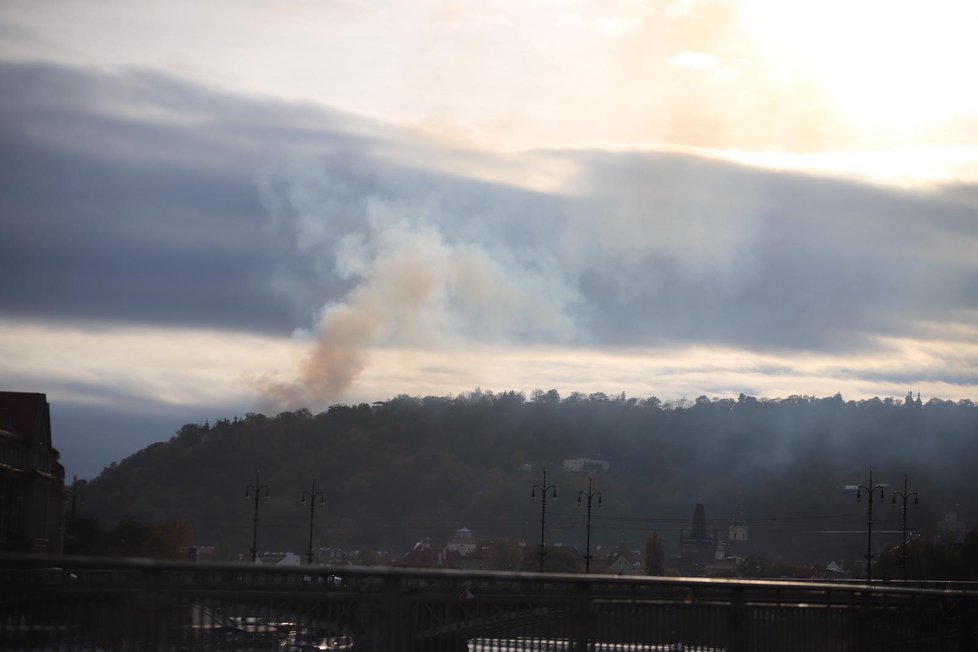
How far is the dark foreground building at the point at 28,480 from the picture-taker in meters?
114

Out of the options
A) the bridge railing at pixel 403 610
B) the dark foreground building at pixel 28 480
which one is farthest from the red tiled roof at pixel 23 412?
the bridge railing at pixel 403 610

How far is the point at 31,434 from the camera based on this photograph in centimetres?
12556

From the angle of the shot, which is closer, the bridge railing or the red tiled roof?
the bridge railing

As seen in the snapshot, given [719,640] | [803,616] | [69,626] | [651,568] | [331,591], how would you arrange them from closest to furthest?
[69,626], [331,591], [719,640], [803,616], [651,568]

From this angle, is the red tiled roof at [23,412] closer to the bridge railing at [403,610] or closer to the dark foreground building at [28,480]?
the dark foreground building at [28,480]

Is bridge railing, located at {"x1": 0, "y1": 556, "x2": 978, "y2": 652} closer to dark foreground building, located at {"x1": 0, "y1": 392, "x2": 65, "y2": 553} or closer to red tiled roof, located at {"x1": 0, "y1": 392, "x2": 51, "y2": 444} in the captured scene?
dark foreground building, located at {"x1": 0, "y1": 392, "x2": 65, "y2": 553}

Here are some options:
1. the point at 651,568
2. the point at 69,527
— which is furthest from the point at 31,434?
the point at 651,568

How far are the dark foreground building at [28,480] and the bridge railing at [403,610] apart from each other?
3902 inches

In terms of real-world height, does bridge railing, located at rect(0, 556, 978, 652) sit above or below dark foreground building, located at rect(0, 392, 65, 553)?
above

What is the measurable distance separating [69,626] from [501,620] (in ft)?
15.9

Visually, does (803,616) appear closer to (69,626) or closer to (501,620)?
(501,620)

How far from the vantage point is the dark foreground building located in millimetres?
113812

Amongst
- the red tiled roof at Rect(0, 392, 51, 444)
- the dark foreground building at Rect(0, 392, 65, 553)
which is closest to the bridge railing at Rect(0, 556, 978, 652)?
the dark foreground building at Rect(0, 392, 65, 553)

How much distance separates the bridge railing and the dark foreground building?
99.1 meters
